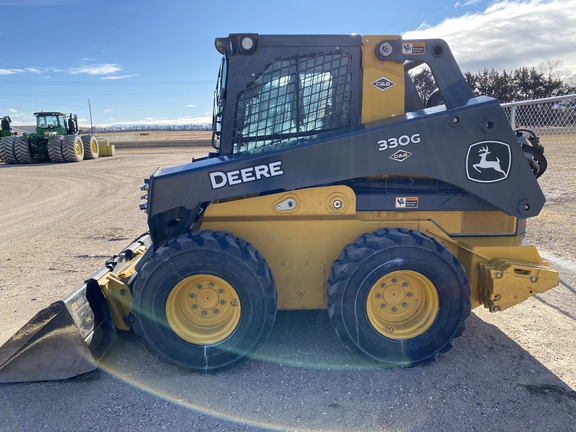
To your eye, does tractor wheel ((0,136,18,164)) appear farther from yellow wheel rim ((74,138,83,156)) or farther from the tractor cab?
yellow wheel rim ((74,138,83,156))

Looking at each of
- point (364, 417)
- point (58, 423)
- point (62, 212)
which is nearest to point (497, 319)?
point (364, 417)

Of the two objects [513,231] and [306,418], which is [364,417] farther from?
[513,231]

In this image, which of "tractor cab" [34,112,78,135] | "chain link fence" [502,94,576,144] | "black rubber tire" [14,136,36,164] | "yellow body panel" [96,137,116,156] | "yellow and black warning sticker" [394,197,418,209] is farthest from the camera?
"yellow body panel" [96,137,116,156]

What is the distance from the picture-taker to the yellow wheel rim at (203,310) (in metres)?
3.61

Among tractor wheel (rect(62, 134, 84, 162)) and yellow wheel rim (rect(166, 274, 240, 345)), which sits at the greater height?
tractor wheel (rect(62, 134, 84, 162))

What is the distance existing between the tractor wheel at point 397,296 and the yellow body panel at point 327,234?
0.90 feet

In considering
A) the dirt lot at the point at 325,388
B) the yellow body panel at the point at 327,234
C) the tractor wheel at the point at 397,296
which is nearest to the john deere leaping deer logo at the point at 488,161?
the yellow body panel at the point at 327,234

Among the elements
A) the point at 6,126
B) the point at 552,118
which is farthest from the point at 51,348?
the point at 6,126

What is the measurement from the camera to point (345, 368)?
365 centimetres

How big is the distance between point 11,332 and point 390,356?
11.6ft

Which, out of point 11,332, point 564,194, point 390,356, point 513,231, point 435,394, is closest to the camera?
point 435,394

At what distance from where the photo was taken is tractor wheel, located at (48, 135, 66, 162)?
23172mm

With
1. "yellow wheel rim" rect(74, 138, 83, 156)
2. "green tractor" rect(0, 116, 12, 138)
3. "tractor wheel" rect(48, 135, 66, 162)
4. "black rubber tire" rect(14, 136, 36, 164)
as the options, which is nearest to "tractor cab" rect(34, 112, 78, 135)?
"black rubber tire" rect(14, 136, 36, 164)

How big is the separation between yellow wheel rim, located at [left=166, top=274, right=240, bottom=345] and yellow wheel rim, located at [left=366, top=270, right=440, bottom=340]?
109cm
